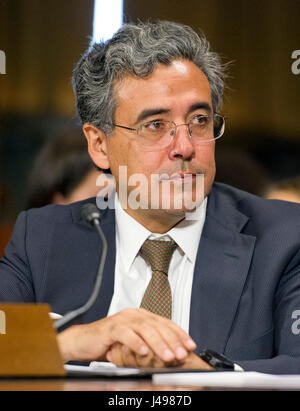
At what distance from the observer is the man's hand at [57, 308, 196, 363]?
1.35 metres

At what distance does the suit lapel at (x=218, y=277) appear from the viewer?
1.75 m

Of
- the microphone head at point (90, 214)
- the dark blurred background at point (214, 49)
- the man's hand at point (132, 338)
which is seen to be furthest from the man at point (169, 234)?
the dark blurred background at point (214, 49)

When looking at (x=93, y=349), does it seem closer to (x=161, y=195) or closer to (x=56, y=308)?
(x=56, y=308)

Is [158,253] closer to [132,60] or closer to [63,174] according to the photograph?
[132,60]

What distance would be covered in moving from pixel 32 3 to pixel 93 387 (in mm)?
3396

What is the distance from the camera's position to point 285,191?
3791 mm

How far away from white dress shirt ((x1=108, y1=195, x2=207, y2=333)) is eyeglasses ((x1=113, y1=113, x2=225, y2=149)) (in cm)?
23

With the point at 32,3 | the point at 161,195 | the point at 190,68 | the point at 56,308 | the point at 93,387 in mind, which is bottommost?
the point at 56,308

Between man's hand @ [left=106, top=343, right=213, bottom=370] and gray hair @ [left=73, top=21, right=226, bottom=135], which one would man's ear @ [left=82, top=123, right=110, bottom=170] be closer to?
gray hair @ [left=73, top=21, right=226, bottom=135]

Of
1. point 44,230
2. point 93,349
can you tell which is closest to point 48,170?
point 44,230

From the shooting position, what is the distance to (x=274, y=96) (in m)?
Result: 4.19

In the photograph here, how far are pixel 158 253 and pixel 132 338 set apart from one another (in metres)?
0.51

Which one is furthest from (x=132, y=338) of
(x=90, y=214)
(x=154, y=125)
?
(x=154, y=125)
